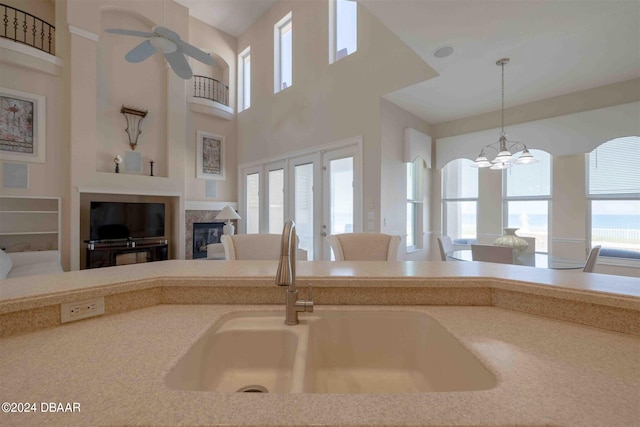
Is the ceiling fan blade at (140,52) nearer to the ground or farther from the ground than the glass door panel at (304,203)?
farther from the ground

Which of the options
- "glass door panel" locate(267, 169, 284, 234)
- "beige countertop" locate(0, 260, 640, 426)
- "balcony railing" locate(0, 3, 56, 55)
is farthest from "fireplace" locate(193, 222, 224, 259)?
"beige countertop" locate(0, 260, 640, 426)

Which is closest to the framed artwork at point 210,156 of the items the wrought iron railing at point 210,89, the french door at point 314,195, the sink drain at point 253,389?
the wrought iron railing at point 210,89

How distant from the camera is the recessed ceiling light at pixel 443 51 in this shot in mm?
2611

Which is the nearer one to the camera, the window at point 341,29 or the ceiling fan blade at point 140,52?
the ceiling fan blade at point 140,52

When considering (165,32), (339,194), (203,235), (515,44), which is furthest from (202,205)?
(515,44)

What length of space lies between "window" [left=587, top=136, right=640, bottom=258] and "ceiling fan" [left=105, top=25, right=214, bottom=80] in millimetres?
4656

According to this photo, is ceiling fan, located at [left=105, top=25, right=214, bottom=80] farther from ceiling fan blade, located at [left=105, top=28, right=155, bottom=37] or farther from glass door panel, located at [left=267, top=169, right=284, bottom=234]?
glass door panel, located at [left=267, top=169, right=284, bottom=234]

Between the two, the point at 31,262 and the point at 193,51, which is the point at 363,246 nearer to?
the point at 193,51

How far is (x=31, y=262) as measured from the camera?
150 inches

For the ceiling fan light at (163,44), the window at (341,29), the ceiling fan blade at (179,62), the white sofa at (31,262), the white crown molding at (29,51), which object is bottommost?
the white sofa at (31,262)

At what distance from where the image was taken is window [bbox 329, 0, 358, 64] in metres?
4.04

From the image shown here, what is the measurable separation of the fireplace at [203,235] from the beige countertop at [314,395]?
207 inches

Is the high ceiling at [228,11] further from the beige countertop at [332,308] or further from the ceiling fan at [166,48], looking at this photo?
the beige countertop at [332,308]

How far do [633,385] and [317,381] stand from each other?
2.66ft
